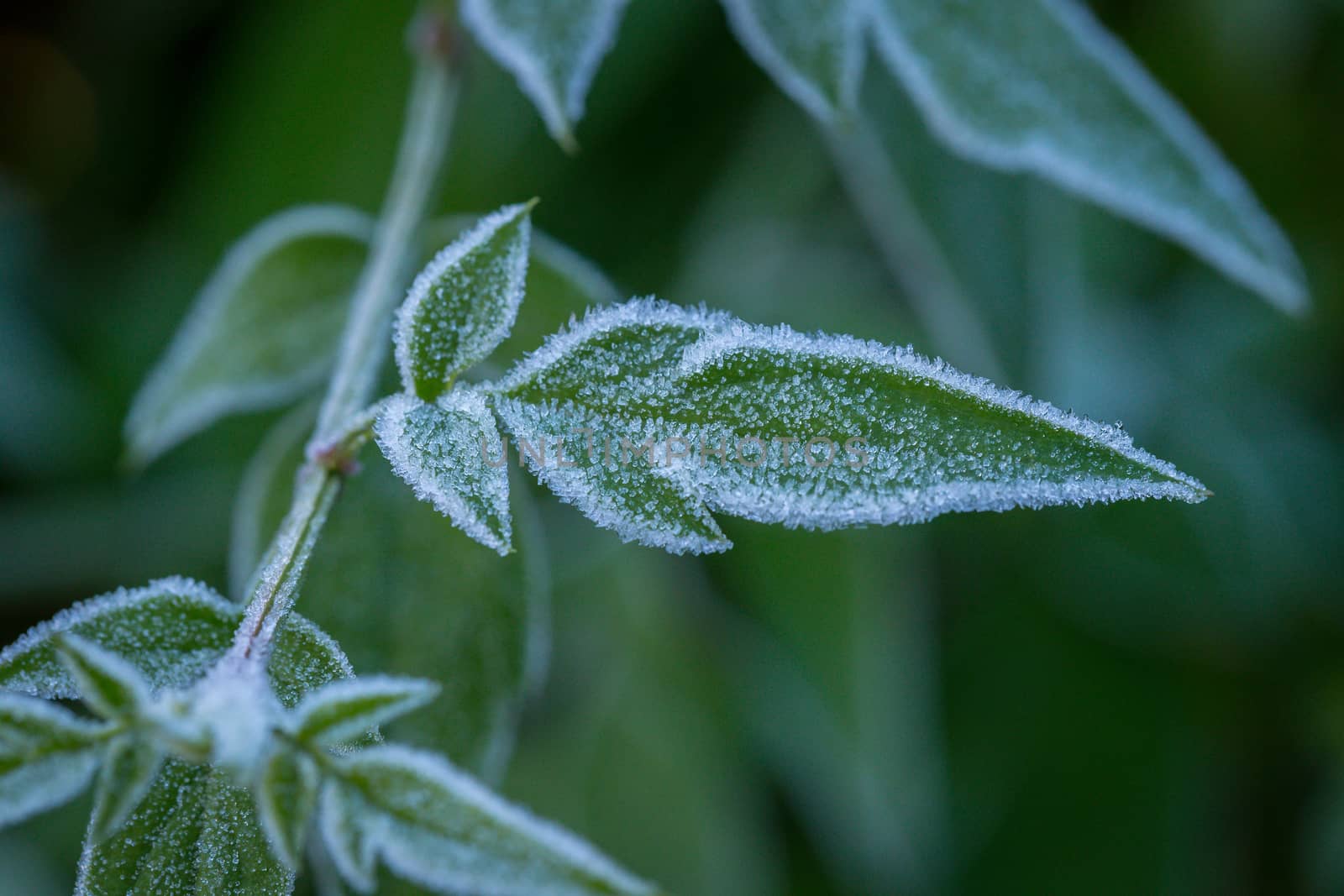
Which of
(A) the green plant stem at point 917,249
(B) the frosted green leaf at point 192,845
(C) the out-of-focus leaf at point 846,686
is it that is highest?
(A) the green plant stem at point 917,249

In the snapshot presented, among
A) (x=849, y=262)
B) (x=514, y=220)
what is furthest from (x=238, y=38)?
Answer: (x=514, y=220)

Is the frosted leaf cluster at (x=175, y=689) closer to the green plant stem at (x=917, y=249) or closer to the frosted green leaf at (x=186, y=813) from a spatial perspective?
the frosted green leaf at (x=186, y=813)

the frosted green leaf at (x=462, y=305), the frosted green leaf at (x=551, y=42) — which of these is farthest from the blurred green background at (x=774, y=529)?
the frosted green leaf at (x=462, y=305)

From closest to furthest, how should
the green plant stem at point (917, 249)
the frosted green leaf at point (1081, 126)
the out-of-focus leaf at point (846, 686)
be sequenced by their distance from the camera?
the frosted green leaf at point (1081, 126), the green plant stem at point (917, 249), the out-of-focus leaf at point (846, 686)

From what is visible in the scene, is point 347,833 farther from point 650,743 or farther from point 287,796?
point 650,743

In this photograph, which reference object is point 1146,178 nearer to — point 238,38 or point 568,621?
point 568,621

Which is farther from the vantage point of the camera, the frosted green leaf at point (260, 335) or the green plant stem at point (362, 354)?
the frosted green leaf at point (260, 335)
